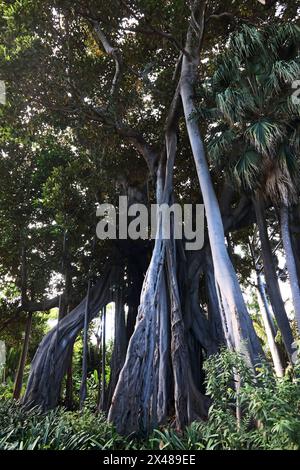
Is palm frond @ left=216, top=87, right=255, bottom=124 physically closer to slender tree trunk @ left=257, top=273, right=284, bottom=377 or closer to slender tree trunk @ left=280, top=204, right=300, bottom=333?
slender tree trunk @ left=280, top=204, right=300, bottom=333

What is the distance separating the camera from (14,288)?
30.1 feet

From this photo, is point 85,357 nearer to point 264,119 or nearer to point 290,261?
point 290,261

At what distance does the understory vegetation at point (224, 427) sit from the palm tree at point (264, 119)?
7.14ft

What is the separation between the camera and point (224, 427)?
101 inches

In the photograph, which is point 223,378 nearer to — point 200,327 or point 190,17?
point 200,327

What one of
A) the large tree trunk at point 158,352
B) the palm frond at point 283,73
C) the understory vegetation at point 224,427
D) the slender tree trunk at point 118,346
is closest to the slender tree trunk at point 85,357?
the slender tree trunk at point 118,346

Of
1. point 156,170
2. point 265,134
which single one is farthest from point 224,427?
point 156,170

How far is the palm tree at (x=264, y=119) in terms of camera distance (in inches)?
190

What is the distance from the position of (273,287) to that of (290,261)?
2.59 ft

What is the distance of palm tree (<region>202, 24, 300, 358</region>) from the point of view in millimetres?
4836

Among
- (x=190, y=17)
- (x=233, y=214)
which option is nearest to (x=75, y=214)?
(x=233, y=214)

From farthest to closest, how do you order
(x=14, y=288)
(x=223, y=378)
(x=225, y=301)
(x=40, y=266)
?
(x=14, y=288)
(x=40, y=266)
(x=225, y=301)
(x=223, y=378)

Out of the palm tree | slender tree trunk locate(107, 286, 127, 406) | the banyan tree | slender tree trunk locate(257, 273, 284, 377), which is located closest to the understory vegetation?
the banyan tree

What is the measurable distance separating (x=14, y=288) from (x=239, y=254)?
22.7 feet
